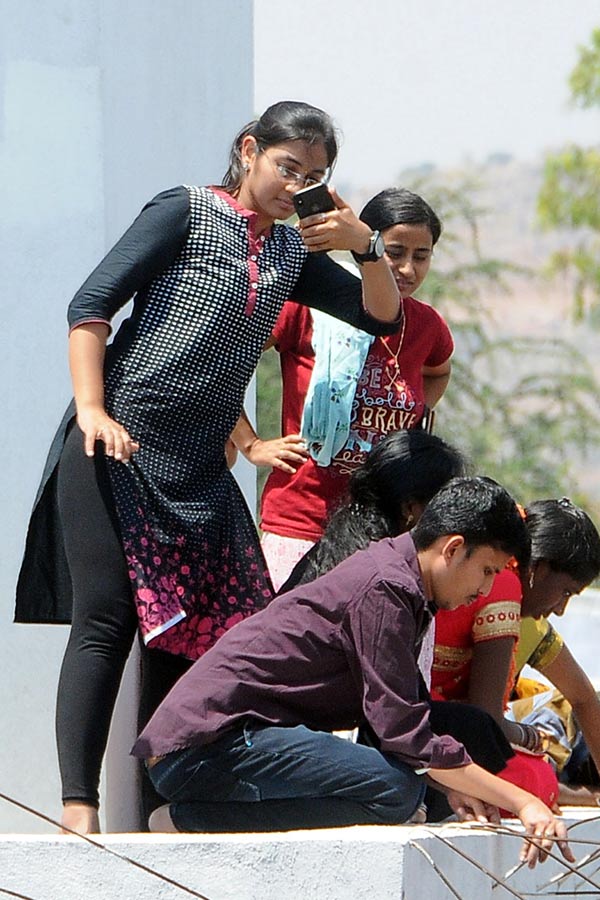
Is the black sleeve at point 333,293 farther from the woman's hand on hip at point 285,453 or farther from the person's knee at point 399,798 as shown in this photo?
the person's knee at point 399,798

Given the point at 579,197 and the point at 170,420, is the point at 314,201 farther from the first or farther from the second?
the point at 579,197

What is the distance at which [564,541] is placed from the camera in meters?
3.68

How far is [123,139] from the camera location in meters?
3.72

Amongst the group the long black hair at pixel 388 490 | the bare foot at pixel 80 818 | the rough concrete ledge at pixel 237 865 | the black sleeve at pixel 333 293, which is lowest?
the bare foot at pixel 80 818

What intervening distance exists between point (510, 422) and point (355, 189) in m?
16.1

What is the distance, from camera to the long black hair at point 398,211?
3.71 metres

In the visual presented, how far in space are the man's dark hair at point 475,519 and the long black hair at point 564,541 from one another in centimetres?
61

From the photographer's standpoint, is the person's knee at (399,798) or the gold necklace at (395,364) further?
the gold necklace at (395,364)

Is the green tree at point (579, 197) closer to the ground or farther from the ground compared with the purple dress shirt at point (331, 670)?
closer to the ground

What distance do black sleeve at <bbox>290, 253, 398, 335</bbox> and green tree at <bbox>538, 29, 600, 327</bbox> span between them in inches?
700

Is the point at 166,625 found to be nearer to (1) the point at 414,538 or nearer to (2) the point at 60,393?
(1) the point at 414,538

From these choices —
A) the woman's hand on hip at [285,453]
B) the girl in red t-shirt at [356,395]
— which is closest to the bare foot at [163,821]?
the girl in red t-shirt at [356,395]

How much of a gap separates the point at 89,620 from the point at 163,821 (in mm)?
390

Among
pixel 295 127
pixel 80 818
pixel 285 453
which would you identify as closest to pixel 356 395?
pixel 285 453
